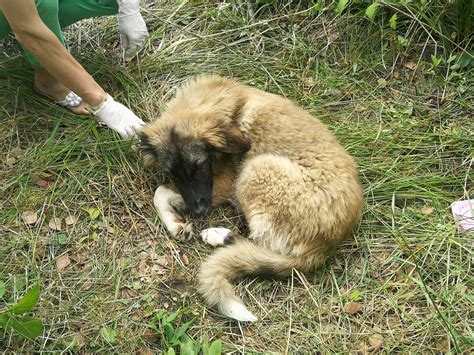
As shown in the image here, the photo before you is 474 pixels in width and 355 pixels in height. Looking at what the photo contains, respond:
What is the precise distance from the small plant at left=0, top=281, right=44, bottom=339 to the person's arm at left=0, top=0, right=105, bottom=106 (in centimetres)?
152

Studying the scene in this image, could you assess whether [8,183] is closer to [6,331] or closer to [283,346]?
[6,331]

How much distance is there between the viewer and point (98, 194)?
3795mm

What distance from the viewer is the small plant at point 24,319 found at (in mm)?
2789

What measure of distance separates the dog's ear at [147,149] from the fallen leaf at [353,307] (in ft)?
5.33

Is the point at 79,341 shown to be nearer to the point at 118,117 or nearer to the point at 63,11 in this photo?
the point at 118,117

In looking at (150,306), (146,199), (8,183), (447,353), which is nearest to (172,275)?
(150,306)

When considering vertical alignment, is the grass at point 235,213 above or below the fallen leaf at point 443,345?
above

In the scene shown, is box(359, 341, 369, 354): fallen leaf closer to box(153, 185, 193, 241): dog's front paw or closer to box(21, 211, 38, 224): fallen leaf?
box(153, 185, 193, 241): dog's front paw

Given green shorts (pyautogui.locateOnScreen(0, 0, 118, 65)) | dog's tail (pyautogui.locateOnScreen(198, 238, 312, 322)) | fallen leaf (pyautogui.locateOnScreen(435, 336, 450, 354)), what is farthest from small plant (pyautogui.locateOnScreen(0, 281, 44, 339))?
fallen leaf (pyautogui.locateOnScreen(435, 336, 450, 354))

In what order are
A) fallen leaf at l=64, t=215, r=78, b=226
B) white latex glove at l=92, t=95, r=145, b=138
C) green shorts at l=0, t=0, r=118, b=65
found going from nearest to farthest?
fallen leaf at l=64, t=215, r=78, b=226 → green shorts at l=0, t=0, r=118, b=65 → white latex glove at l=92, t=95, r=145, b=138

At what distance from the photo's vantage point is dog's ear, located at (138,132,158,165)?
370 cm

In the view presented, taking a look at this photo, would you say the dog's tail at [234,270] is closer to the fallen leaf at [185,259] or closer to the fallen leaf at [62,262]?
the fallen leaf at [185,259]

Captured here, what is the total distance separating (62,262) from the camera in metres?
3.45

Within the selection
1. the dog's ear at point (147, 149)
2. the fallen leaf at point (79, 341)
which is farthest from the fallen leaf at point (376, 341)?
the dog's ear at point (147, 149)
